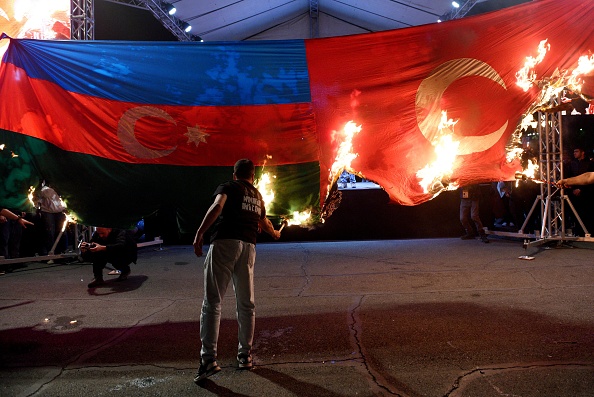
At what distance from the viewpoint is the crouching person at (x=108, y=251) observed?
25.0 ft

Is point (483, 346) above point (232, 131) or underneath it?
underneath

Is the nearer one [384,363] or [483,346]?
[384,363]

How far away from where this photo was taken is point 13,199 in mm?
4262

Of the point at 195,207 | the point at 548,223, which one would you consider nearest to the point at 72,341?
the point at 195,207

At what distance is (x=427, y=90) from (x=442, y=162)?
82cm

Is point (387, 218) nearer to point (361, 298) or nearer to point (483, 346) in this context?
point (361, 298)

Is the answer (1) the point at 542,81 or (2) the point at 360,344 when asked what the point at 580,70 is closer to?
(1) the point at 542,81

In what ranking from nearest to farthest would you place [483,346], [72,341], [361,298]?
[483,346]
[72,341]
[361,298]

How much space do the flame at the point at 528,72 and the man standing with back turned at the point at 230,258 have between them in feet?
10.5

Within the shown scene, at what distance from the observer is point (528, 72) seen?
4754 mm

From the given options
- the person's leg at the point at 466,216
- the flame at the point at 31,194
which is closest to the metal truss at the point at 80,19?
the flame at the point at 31,194

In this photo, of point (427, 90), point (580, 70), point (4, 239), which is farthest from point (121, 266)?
point (580, 70)

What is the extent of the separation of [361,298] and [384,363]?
225 centimetres

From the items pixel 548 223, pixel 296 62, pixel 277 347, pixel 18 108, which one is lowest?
pixel 277 347
